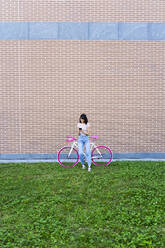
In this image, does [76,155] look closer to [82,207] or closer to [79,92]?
[79,92]

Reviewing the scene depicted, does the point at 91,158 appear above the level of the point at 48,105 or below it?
below

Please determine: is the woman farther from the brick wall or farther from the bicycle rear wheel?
the brick wall

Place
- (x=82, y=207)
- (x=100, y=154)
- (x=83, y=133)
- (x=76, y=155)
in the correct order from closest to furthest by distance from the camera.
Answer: (x=82, y=207)
(x=83, y=133)
(x=100, y=154)
(x=76, y=155)

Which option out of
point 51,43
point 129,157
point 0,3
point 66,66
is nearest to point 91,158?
point 129,157

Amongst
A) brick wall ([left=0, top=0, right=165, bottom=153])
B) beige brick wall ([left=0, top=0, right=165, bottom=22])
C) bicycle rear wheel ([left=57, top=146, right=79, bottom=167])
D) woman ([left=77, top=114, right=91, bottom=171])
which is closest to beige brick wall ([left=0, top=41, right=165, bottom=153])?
brick wall ([left=0, top=0, right=165, bottom=153])

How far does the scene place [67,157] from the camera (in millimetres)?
8617

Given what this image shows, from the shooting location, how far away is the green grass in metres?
4.07

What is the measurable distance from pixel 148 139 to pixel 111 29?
433 centimetres

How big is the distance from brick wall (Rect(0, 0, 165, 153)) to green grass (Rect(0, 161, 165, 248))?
197cm

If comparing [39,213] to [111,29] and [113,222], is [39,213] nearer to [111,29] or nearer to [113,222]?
[113,222]

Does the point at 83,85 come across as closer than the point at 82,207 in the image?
No

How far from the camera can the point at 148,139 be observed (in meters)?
9.77

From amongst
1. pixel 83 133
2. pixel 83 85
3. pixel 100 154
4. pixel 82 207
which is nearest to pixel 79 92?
pixel 83 85

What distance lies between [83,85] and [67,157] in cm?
281
